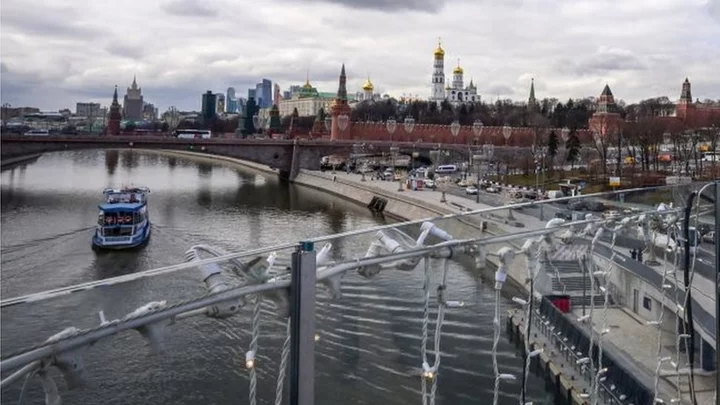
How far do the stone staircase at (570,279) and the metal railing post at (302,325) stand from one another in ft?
1.97

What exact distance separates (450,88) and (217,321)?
49.0 m

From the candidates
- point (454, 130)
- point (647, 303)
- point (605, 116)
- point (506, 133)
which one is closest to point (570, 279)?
point (647, 303)

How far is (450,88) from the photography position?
48.7m

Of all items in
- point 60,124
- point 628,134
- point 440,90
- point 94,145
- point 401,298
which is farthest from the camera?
point 60,124

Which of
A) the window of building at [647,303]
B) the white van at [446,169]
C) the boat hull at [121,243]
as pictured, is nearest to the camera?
the window of building at [647,303]

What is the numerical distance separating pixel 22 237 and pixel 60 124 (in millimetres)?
57197

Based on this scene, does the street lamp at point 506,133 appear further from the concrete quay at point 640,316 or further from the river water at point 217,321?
the concrete quay at point 640,316

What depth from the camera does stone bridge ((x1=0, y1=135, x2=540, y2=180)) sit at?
17.6 m

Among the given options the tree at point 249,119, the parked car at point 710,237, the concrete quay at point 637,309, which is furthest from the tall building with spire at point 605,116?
the tree at point 249,119

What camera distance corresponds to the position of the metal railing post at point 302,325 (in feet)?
2.59

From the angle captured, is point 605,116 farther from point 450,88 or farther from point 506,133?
point 450,88

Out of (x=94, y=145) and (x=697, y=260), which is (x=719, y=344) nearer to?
(x=697, y=260)

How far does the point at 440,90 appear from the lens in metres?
46.0

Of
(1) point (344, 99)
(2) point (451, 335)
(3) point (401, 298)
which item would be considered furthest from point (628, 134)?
(3) point (401, 298)
